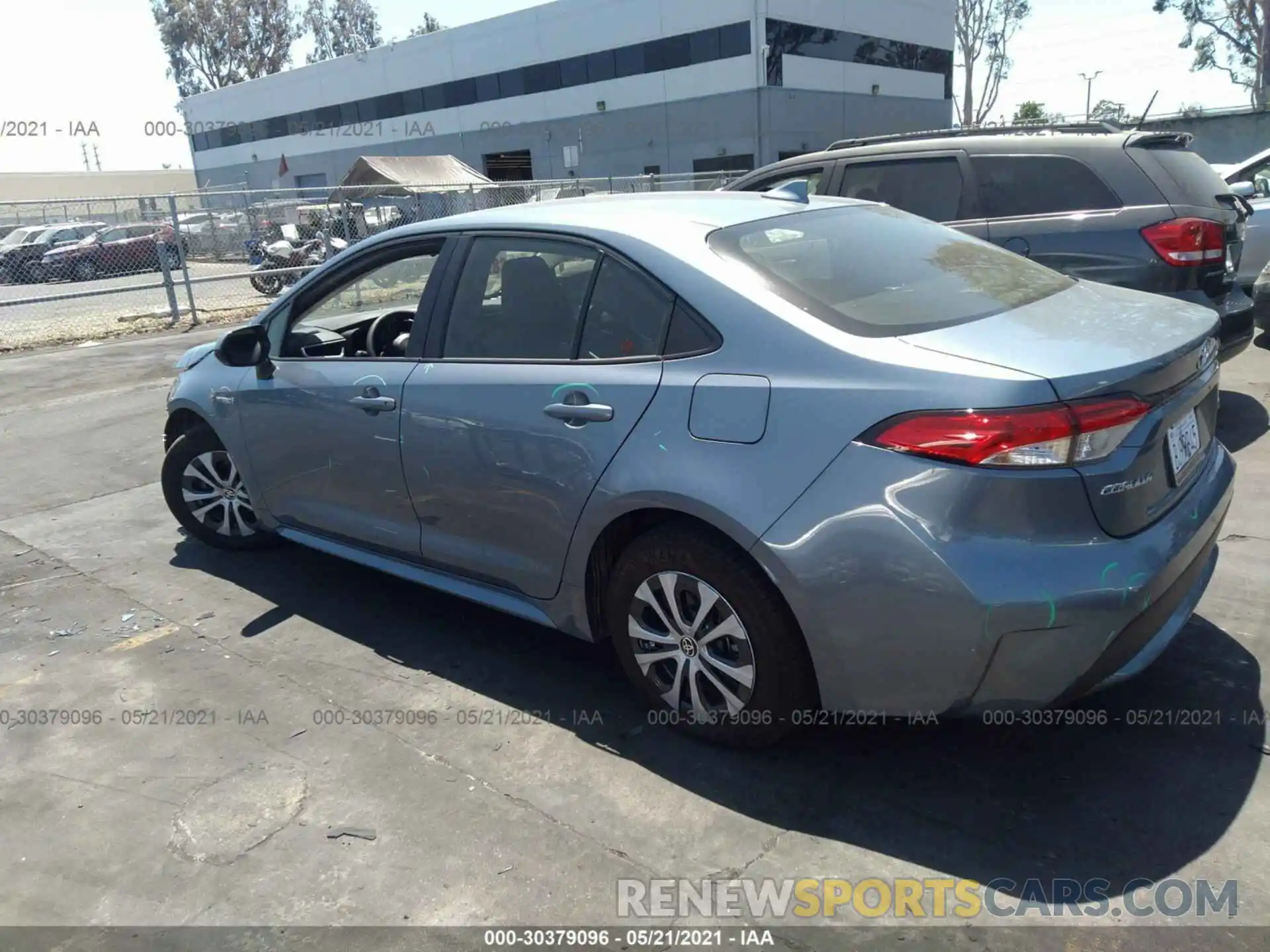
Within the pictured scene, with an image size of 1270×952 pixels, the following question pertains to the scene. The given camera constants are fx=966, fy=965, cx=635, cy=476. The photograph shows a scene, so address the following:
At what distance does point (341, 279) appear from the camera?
4117 millimetres

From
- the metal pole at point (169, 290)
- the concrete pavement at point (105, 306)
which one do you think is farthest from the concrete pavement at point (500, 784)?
the metal pole at point (169, 290)

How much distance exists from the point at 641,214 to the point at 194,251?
25.7 metres

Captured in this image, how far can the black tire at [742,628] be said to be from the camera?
107 inches

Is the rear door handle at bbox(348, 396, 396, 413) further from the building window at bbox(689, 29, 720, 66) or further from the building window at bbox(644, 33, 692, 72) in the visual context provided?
the building window at bbox(644, 33, 692, 72)

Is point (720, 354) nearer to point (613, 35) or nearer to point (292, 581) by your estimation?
point (292, 581)

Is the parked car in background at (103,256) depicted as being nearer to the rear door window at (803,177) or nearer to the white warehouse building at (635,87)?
the white warehouse building at (635,87)

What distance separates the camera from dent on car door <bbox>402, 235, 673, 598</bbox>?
3.04 meters

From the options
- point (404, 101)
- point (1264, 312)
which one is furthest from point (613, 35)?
point (1264, 312)

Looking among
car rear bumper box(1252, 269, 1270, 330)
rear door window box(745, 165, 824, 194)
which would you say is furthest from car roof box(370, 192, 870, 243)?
car rear bumper box(1252, 269, 1270, 330)

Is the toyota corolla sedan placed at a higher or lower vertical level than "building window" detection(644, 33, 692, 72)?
lower

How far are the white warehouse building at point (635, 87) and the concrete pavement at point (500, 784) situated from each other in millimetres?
31482

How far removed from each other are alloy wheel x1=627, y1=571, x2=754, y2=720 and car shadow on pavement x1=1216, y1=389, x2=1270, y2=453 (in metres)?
4.01

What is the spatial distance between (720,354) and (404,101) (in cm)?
5073

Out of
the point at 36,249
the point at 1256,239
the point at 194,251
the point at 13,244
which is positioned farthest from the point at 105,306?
the point at 1256,239
